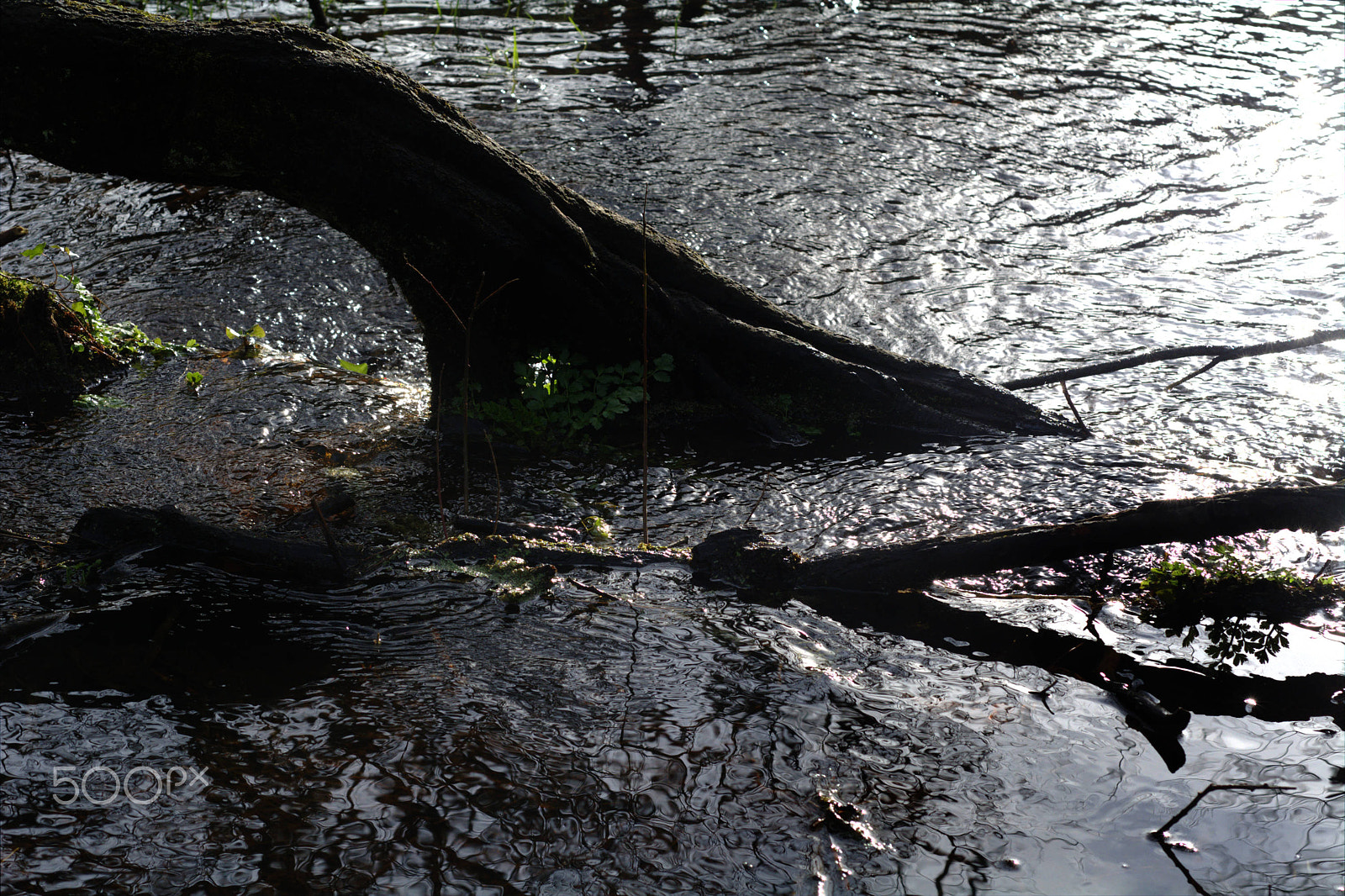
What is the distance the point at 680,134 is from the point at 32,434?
5.96 meters

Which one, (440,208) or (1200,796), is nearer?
(1200,796)

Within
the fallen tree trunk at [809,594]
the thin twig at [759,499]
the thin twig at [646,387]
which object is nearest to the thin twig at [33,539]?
the fallen tree trunk at [809,594]

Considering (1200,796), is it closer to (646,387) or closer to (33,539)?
(646,387)

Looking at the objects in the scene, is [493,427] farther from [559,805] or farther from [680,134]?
[680,134]

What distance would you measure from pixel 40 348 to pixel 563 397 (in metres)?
2.92

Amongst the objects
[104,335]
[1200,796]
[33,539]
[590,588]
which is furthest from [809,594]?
[104,335]

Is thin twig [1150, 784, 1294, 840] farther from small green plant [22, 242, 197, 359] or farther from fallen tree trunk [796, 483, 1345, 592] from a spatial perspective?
small green plant [22, 242, 197, 359]

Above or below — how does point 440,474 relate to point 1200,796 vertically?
above

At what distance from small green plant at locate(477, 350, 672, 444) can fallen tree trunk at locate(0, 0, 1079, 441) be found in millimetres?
94

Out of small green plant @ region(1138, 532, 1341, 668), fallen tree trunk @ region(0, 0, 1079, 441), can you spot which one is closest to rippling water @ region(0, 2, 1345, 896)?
small green plant @ region(1138, 532, 1341, 668)
